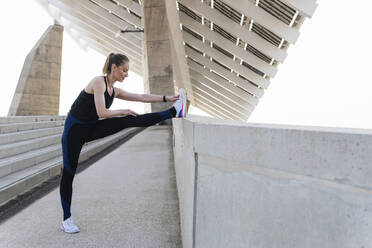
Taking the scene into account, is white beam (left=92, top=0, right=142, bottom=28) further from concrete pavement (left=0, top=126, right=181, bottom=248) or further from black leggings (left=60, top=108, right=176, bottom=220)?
black leggings (left=60, top=108, right=176, bottom=220)

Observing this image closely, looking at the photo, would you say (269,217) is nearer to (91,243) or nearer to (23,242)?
(91,243)

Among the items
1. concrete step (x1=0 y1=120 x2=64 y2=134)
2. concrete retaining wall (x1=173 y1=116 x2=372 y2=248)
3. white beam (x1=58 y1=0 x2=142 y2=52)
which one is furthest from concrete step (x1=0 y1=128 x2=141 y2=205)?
white beam (x1=58 y1=0 x2=142 y2=52)

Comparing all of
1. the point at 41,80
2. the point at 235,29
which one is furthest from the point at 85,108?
the point at 235,29

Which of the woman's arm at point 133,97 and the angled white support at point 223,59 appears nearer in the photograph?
the woman's arm at point 133,97

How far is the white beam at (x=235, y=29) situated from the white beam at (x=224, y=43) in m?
2.24

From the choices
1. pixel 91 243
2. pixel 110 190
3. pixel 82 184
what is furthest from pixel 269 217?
pixel 82 184

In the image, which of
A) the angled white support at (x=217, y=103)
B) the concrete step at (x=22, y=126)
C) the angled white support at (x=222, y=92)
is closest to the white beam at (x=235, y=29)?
the concrete step at (x=22, y=126)

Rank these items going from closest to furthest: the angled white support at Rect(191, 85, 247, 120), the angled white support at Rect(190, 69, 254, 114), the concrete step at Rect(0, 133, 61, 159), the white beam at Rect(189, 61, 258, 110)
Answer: the concrete step at Rect(0, 133, 61, 159) → the white beam at Rect(189, 61, 258, 110) → the angled white support at Rect(190, 69, 254, 114) → the angled white support at Rect(191, 85, 247, 120)

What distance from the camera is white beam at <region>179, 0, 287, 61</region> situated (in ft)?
63.8

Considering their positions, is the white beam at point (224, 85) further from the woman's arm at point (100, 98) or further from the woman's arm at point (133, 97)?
→ the woman's arm at point (100, 98)

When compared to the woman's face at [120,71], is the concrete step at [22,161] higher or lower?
lower

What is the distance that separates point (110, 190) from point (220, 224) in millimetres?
3045

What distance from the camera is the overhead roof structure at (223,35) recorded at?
17.7m

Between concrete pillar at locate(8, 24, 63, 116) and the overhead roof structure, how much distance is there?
13.9ft
